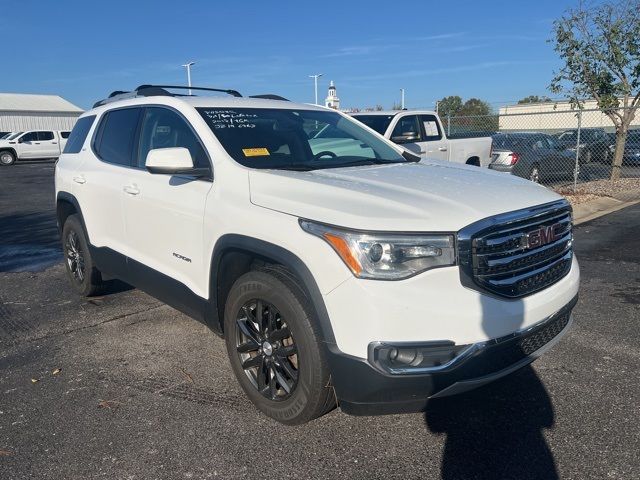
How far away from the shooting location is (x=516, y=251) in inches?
113

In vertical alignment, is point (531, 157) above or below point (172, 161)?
below

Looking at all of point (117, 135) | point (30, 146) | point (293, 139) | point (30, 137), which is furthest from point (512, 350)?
point (30, 137)

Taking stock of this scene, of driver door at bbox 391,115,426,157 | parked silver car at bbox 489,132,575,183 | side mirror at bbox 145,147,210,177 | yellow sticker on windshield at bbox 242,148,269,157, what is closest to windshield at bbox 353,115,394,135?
driver door at bbox 391,115,426,157

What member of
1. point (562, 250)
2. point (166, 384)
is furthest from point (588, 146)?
point (166, 384)

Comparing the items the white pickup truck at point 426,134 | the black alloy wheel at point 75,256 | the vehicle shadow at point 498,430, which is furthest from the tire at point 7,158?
the vehicle shadow at point 498,430

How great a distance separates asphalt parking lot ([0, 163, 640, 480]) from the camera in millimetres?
2816

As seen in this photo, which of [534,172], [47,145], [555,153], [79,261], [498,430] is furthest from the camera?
[47,145]

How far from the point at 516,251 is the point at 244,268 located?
1556mm

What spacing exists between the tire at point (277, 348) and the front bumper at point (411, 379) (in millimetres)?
151

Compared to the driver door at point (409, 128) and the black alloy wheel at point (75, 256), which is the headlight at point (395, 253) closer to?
the black alloy wheel at point (75, 256)

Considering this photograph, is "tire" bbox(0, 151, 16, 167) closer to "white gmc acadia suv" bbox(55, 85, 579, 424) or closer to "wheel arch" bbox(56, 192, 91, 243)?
"wheel arch" bbox(56, 192, 91, 243)

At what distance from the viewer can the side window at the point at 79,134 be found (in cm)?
544

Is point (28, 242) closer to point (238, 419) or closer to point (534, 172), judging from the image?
point (238, 419)

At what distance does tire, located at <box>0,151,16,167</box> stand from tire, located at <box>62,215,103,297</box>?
2715cm
